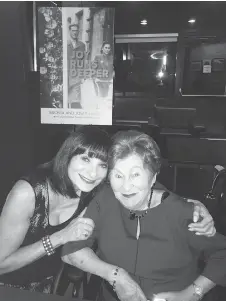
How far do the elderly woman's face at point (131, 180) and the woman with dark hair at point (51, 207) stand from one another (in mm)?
69

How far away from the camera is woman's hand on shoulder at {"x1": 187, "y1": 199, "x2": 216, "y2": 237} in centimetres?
108

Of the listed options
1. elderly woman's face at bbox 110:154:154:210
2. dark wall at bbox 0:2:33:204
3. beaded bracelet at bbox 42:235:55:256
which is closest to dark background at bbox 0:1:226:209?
dark wall at bbox 0:2:33:204

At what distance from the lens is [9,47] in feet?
4.10

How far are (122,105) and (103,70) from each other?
16 cm

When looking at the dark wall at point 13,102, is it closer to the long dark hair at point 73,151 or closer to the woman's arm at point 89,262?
the long dark hair at point 73,151

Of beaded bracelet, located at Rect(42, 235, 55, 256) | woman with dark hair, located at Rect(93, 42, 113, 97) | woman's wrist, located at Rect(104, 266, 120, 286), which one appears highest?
woman with dark hair, located at Rect(93, 42, 113, 97)

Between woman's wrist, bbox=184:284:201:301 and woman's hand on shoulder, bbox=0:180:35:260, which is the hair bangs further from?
woman's wrist, bbox=184:284:201:301

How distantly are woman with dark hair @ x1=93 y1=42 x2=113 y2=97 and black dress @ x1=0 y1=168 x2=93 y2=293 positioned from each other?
406 mm

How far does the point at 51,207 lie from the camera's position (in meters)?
1.20

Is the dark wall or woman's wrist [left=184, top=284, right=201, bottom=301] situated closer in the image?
woman's wrist [left=184, top=284, right=201, bottom=301]

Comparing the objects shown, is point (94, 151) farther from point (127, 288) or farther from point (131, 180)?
point (127, 288)

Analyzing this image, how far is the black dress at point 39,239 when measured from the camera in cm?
117

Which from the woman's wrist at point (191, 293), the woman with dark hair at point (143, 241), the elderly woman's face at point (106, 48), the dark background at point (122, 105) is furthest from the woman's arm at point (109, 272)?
the elderly woman's face at point (106, 48)

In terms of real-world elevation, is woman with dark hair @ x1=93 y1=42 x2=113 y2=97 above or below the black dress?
above
